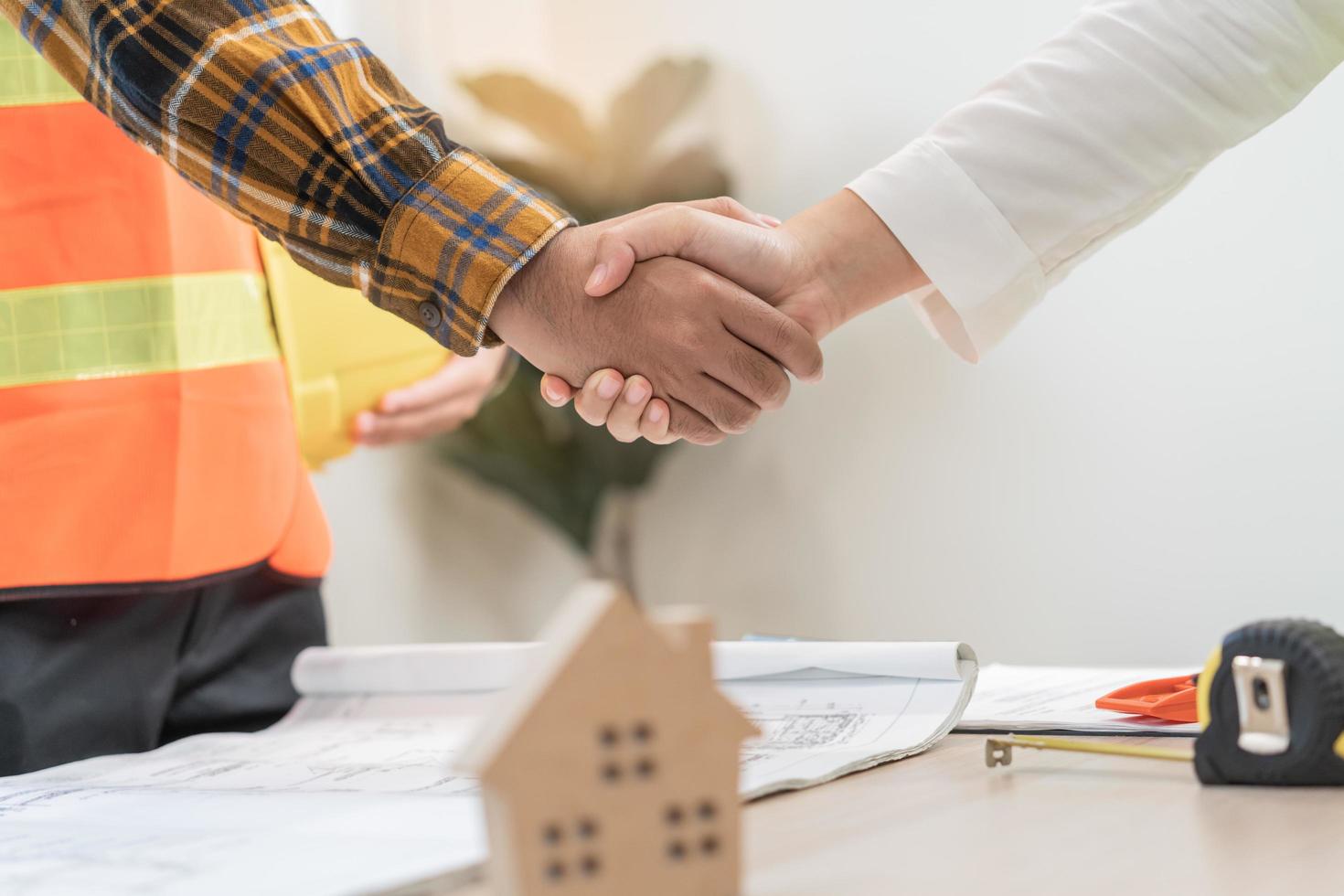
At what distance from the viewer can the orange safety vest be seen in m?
0.95

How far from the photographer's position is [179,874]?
20.8 inches

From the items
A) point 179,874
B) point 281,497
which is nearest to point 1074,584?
point 281,497

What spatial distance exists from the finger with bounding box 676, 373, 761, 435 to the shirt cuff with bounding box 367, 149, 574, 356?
19 cm

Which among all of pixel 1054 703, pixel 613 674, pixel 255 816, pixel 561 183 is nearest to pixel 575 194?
pixel 561 183

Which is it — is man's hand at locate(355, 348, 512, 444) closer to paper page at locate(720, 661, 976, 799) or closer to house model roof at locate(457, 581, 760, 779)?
paper page at locate(720, 661, 976, 799)

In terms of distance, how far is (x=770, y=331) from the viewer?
1092 millimetres

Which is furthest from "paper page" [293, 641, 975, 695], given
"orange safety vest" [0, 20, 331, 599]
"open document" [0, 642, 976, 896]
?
"orange safety vest" [0, 20, 331, 599]

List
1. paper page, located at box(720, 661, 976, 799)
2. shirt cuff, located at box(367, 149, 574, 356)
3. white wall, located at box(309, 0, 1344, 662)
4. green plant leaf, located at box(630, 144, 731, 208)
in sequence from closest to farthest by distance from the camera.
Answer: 1. paper page, located at box(720, 661, 976, 799)
2. shirt cuff, located at box(367, 149, 574, 356)
3. white wall, located at box(309, 0, 1344, 662)
4. green plant leaf, located at box(630, 144, 731, 208)

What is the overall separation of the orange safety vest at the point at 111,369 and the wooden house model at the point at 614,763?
697 mm

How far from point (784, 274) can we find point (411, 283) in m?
0.30

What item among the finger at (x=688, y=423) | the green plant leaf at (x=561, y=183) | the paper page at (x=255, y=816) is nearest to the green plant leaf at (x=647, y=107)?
the green plant leaf at (x=561, y=183)

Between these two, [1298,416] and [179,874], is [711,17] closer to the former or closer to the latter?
[1298,416]

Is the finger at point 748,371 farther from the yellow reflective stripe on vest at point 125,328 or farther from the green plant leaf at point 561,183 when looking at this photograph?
the green plant leaf at point 561,183

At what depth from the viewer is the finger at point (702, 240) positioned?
42.5 inches
